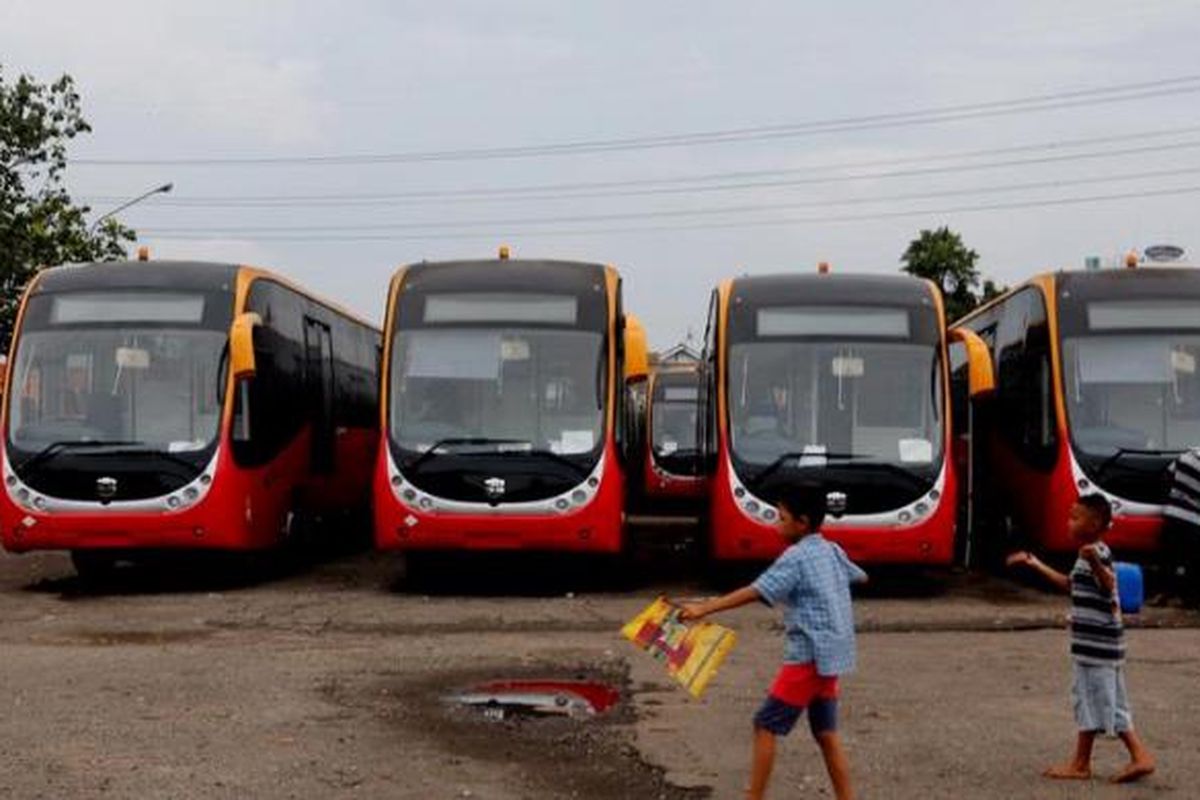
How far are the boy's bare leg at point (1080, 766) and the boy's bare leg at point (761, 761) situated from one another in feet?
5.51

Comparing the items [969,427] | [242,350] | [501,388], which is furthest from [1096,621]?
[969,427]

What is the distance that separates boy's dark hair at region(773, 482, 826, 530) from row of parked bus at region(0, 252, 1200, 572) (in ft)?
27.7

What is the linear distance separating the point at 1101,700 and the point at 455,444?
893cm

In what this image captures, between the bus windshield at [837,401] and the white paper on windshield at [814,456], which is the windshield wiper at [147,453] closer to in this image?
the bus windshield at [837,401]

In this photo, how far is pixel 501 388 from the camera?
16.7 metres

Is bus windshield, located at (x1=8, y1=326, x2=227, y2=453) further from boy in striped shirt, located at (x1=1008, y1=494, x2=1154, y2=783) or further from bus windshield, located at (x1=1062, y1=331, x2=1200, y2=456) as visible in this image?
boy in striped shirt, located at (x1=1008, y1=494, x2=1154, y2=783)

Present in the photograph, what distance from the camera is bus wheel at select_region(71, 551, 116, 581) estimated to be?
18359 millimetres

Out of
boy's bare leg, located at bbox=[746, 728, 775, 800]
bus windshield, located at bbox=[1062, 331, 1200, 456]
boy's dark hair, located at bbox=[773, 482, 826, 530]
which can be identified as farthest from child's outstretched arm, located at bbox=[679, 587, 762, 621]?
bus windshield, located at bbox=[1062, 331, 1200, 456]

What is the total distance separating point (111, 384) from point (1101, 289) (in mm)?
9383

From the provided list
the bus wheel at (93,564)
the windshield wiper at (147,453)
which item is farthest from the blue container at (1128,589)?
the bus wheel at (93,564)

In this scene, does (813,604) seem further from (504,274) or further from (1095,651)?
(504,274)

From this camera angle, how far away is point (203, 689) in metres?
10.9

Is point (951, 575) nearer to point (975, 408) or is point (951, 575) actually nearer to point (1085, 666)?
point (975, 408)

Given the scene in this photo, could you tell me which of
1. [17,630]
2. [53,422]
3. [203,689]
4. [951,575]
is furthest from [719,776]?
[951,575]
